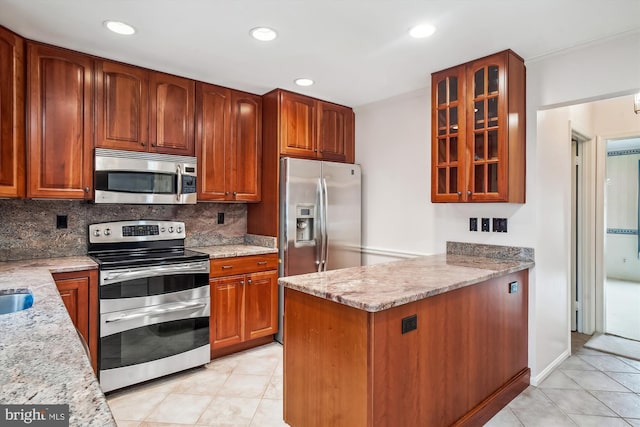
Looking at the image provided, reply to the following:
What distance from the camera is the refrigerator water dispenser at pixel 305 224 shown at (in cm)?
345

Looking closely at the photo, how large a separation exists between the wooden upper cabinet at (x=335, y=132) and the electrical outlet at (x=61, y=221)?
2.24 m

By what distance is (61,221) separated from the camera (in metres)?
2.83

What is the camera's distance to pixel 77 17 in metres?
2.14

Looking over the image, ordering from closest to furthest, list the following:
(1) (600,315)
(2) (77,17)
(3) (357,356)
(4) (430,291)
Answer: (3) (357,356) → (4) (430,291) → (2) (77,17) → (1) (600,315)

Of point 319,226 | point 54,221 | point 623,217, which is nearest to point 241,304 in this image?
point 319,226

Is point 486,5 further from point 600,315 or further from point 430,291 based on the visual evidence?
point 600,315

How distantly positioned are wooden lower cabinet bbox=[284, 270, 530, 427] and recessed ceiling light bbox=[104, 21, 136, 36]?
1860mm

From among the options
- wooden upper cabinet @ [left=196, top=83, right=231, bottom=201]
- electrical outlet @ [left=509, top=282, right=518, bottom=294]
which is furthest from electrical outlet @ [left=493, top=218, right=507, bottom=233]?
wooden upper cabinet @ [left=196, top=83, right=231, bottom=201]

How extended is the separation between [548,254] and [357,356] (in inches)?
79.0

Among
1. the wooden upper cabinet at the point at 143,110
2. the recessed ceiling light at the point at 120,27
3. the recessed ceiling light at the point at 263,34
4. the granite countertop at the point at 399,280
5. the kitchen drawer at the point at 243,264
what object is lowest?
the kitchen drawer at the point at 243,264

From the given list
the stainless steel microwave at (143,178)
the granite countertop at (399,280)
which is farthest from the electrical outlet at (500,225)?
the stainless steel microwave at (143,178)

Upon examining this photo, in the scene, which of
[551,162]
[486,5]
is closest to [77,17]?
[486,5]

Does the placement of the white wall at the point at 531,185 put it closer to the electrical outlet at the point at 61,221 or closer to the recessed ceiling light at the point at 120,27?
the recessed ceiling light at the point at 120,27

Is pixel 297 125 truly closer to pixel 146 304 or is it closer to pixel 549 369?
pixel 146 304
